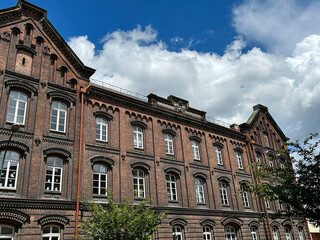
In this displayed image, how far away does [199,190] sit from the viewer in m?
23.9

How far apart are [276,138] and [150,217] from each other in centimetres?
2508

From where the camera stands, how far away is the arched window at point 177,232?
2019 centimetres

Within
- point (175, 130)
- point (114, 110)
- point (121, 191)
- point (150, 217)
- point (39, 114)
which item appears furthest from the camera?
point (175, 130)

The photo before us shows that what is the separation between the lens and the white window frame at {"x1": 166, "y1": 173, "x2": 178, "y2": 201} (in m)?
21.6

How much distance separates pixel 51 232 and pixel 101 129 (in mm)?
7258

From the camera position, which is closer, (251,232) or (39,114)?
(39,114)

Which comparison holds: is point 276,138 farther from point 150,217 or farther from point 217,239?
point 150,217

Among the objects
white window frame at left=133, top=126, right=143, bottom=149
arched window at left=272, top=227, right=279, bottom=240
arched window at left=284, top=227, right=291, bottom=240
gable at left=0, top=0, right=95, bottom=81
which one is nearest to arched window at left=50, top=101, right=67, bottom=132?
gable at left=0, top=0, right=95, bottom=81

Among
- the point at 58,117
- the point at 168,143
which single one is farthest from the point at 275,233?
the point at 58,117

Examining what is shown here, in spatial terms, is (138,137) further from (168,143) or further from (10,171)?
(10,171)

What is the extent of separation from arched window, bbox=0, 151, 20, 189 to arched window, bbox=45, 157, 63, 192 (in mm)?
1660

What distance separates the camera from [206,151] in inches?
1018

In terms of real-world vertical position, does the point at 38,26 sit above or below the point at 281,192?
above

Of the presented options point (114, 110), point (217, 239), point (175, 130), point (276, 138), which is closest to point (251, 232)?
point (217, 239)
